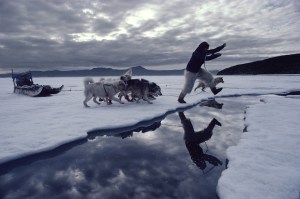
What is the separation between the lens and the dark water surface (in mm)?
2672

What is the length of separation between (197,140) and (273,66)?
98836 millimetres

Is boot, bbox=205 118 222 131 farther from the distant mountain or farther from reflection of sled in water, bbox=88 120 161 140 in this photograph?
the distant mountain

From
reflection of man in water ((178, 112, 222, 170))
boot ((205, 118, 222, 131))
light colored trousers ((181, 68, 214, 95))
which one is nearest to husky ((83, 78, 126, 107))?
light colored trousers ((181, 68, 214, 95))

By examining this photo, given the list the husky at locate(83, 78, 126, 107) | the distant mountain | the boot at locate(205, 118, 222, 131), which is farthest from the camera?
the distant mountain

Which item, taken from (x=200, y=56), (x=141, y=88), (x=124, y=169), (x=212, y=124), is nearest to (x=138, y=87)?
(x=141, y=88)

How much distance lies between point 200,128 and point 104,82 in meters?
4.75

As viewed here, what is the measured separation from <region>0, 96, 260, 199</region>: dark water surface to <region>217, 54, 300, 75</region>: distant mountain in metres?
88.7

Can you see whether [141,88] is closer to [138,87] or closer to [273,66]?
[138,87]

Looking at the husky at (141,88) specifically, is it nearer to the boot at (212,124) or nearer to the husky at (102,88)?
the husky at (102,88)

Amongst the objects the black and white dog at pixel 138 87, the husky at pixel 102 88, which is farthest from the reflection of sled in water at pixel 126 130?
the black and white dog at pixel 138 87

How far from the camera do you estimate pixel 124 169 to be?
326 centimetres

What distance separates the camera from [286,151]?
375 cm

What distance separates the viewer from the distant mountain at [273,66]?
8344cm

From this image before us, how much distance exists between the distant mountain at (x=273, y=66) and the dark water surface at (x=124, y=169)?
88.7m
